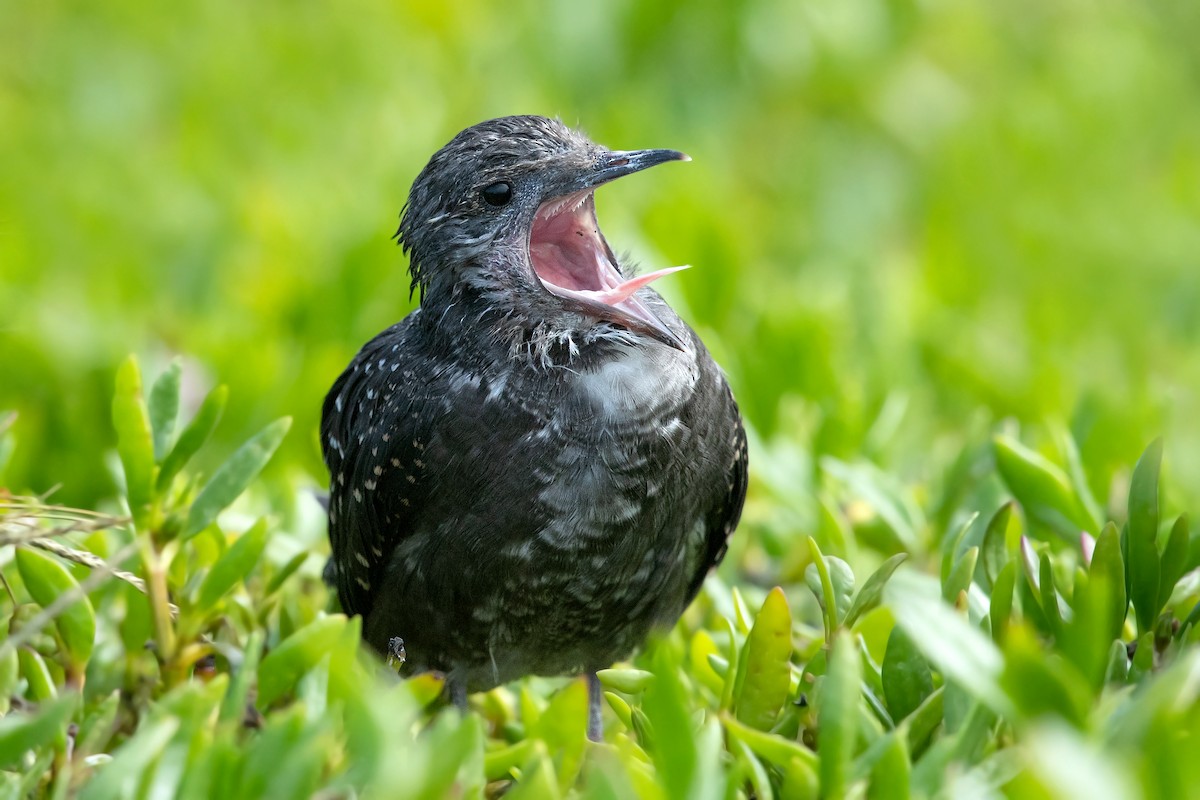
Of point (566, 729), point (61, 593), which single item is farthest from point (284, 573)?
point (566, 729)

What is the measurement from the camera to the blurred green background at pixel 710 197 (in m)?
4.62

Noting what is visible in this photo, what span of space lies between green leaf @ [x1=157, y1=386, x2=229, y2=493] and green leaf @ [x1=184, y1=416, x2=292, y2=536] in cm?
8

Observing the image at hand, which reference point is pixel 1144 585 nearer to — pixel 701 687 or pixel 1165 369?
pixel 701 687

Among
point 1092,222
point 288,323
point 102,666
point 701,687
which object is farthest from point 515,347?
point 1092,222

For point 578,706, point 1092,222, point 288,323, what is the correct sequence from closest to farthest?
point 578,706, point 288,323, point 1092,222

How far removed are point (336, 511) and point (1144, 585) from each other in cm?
185

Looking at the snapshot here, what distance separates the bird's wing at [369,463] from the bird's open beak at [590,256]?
41 cm

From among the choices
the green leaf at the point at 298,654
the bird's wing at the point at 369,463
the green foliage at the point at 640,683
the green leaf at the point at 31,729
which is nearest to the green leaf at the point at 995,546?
the green foliage at the point at 640,683

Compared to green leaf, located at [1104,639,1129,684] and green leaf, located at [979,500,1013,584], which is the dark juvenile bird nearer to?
green leaf, located at [979,500,1013,584]

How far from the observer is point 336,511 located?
11.4 feet

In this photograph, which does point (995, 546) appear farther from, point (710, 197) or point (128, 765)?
point (710, 197)

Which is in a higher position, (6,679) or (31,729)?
(6,679)

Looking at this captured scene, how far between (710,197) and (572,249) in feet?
8.63

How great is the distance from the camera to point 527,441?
303 centimetres
